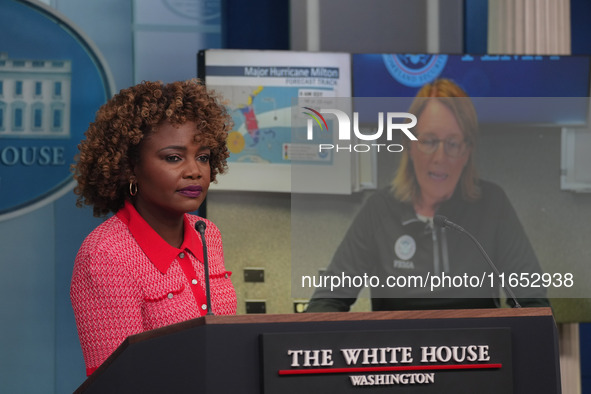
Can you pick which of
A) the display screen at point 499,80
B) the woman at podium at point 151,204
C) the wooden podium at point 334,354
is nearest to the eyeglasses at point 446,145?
the display screen at point 499,80

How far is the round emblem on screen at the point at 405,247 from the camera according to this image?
3.30 meters

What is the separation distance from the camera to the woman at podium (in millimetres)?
1607

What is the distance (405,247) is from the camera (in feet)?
10.9

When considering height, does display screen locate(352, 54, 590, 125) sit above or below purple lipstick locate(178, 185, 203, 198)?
above

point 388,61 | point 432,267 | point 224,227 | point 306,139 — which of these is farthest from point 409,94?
point 224,227

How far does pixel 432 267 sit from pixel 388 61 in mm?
898

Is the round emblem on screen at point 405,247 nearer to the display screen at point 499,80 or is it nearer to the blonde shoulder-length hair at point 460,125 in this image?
the blonde shoulder-length hair at point 460,125

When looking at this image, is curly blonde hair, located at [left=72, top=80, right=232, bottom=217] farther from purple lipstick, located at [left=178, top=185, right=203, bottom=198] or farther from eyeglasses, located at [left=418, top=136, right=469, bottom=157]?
eyeglasses, located at [left=418, top=136, right=469, bottom=157]

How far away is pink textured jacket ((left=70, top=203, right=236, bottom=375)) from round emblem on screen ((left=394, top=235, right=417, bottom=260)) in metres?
1.60

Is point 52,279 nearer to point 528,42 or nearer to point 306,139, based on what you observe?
point 306,139

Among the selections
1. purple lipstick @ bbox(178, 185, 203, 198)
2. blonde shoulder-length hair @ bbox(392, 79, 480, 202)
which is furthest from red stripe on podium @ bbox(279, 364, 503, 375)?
blonde shoulder-length hair @ bbox(392, 79, 480, 202)

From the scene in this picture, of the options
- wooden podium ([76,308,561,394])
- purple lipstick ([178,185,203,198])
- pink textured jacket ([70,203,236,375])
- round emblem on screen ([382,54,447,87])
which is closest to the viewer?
wooden podium ([76,308,561,394])

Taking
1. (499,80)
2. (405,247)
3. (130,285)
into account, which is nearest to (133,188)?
(130,285)

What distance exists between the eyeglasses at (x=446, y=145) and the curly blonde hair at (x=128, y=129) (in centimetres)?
163
